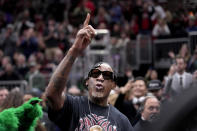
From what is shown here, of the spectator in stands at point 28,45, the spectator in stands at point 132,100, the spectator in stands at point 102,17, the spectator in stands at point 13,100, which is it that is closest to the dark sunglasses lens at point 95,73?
the spectator in stands at point 13,100

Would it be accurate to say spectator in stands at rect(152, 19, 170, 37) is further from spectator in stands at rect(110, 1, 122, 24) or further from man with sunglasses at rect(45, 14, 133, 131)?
man with sunglasses at rect(45, 14, 133, 131)

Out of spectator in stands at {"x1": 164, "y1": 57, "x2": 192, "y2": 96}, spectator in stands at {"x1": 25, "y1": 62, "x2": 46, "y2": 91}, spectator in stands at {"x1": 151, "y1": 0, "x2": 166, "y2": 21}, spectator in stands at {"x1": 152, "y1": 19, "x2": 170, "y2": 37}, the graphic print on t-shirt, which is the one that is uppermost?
spectator in stands at {"x1": 151, "y1": 0, "x2": 166, "y2": 21}

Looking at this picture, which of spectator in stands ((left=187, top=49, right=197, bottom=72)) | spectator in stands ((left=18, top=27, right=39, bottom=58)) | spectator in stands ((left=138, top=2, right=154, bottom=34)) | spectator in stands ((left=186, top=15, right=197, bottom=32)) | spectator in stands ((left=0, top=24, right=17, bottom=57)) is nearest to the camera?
spectator in stands ((left=187, top=49, right=197, bottom=72))

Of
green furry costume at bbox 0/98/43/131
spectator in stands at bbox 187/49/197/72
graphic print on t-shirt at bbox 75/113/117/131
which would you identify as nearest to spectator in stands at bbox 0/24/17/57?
spectator in stands at bbox 187/49/197/72

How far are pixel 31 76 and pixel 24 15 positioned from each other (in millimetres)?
4840

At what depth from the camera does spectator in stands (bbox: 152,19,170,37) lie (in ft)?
41.7

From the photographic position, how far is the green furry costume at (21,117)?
3686 millimetres

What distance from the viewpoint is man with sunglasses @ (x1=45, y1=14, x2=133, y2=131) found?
332 centimetres

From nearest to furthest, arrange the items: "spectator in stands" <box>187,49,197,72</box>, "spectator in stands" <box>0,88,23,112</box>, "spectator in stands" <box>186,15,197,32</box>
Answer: "spectator in stands" <box>0,88,23,112</box>
"spectator in stands" <box>187,49,197,72</box>
"spectator in stands" <box>186,15,197,32</box>

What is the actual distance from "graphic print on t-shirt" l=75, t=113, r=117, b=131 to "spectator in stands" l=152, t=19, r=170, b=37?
9.25 metres

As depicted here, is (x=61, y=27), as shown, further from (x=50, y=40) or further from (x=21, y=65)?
(x=21, y=65)

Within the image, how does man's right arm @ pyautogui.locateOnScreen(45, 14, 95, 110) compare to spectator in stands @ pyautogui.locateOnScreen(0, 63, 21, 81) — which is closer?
man's right arm @ pyautogui.locateOnScreen(45, 14, 95, 110)

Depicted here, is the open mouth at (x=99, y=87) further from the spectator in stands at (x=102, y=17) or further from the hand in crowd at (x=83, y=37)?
the spectator in stands at (x=102, y=17)

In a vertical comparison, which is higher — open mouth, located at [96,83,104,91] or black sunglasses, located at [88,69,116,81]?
black sunglasses, located at [88,69,116,81]
